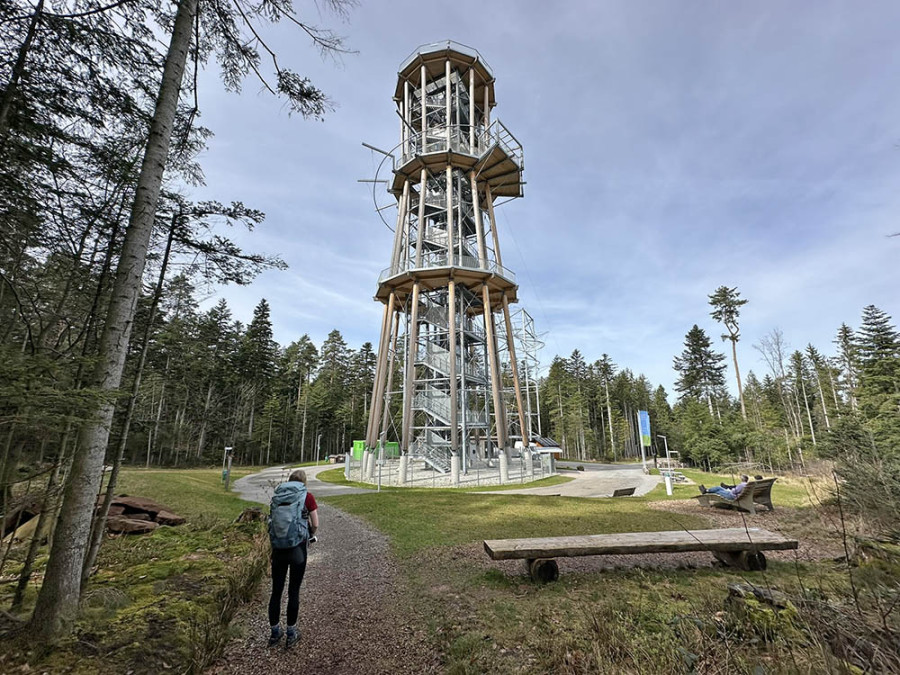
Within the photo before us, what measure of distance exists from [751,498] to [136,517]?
12757mm

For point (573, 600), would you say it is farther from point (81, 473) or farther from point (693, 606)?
point (81, 473)

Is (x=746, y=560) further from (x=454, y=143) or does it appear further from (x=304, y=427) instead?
(x=304, y=427)

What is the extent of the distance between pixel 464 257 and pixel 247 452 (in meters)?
34.7

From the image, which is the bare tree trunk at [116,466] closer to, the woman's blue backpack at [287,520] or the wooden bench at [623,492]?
the woman's blue backpack at [287,520]

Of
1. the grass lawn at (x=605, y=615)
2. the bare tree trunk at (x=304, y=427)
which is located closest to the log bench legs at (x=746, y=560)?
the grass lawn at (x=605, y=615)

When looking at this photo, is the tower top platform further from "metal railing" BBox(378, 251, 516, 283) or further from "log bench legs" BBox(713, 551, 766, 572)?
"log bench legs" BBox(713, 551, 766, 572)

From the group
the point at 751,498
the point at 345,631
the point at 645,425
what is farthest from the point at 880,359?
the point at 345,631

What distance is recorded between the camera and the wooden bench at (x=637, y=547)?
4.34 metres

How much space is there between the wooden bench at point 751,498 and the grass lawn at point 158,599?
949 centimetres

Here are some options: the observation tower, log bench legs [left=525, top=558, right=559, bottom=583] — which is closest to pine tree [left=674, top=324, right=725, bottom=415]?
the observation tower

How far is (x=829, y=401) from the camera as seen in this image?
42781 millimetres

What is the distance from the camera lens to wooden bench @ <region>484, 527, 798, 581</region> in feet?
14.3

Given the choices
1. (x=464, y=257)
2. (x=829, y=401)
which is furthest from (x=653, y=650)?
(x=829, y=401)

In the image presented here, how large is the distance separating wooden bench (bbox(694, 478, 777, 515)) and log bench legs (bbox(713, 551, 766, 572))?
3983 mm
